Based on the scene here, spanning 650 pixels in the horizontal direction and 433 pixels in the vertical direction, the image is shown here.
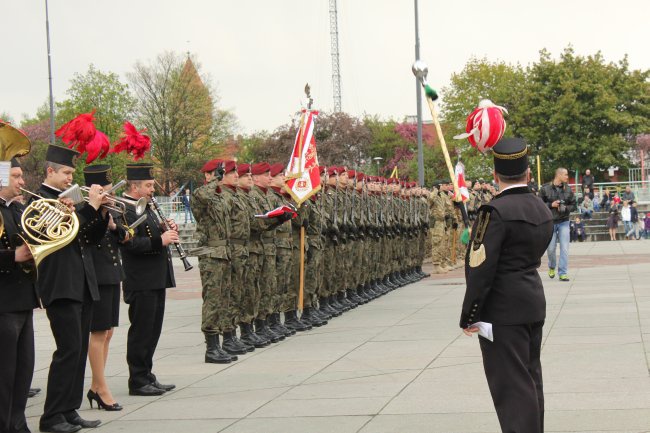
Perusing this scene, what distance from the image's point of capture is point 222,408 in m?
8.37

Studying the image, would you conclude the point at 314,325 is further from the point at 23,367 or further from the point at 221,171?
the point at 23,367

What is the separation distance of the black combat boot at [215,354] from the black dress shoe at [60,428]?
3289mm

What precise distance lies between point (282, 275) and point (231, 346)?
1.78 m

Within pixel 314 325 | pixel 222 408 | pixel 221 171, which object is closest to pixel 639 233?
pixel 314 325

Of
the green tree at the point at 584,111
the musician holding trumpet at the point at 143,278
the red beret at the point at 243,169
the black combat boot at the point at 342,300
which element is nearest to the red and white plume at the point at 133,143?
the musician holding trumpet at the point at 143,278

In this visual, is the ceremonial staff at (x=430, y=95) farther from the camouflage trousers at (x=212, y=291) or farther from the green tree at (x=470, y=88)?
the green tree at (x=470, y=88)

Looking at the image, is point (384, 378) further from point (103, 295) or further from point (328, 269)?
point (328, 269)

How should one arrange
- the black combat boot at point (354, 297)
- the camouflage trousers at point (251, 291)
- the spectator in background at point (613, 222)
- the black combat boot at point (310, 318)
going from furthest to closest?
the spectator in background at point (613, 222)
the black combat boot at point (354, 297)
the black combat boot at point (310, 318)
the camouflage trousers at point (251, 291)

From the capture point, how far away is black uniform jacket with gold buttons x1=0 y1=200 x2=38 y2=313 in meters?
7.00

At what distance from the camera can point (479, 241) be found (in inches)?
232

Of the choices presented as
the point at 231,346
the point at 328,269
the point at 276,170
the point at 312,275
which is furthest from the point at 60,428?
the point at 328,269

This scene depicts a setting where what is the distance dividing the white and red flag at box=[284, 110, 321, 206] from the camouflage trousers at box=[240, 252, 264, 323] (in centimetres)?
230

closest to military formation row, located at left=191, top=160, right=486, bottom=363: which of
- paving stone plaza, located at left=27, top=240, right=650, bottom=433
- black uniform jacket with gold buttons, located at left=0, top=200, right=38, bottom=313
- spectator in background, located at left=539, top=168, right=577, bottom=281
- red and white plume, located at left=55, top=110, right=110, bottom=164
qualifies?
paving stone plaza, located at left=27, top=240, right=650, bottom=433

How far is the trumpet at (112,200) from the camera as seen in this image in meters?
7.48
